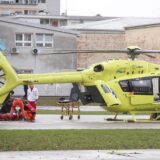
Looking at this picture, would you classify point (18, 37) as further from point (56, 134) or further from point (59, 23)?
point (59, 23)

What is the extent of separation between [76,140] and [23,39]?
127ft

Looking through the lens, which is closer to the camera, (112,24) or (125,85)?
(125,85)

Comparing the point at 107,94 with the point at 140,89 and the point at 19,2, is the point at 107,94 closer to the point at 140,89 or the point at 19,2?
the point at 140,89

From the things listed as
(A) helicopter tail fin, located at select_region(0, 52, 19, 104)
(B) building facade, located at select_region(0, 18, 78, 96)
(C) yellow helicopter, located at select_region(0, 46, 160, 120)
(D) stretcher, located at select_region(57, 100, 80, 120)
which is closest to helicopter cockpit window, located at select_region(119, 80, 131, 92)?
(C) yellow helicopter, located at select_region(0, 46, 160, 120)

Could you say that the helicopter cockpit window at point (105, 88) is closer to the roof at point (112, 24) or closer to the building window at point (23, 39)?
the building window at point (23, 39)

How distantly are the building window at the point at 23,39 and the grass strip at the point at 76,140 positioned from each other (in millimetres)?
35848

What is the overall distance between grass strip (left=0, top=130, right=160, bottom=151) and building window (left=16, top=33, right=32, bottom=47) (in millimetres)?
35848

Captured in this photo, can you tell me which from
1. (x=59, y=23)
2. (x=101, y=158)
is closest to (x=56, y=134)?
(x=101, y=158)

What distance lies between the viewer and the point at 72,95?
27.6 meters

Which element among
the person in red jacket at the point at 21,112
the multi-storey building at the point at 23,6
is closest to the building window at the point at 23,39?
the person in red jacket at the point at 21,112

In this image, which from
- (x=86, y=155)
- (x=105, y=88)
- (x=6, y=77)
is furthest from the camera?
(x=105, y=88)

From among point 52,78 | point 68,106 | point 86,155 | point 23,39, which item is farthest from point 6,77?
point 23,39

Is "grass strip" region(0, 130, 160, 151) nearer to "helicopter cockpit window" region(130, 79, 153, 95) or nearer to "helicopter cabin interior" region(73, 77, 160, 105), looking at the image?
"helicopter cabin interior" region(73, 77, 160, 105)

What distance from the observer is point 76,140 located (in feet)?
57.2
